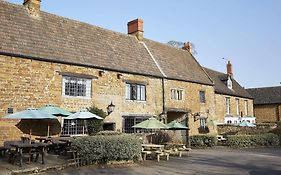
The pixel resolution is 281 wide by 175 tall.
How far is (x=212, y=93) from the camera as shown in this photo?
30.3 metres

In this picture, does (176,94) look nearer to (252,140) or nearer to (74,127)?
(252,140)

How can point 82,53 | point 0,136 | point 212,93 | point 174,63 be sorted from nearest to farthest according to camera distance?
point 0,136
point 82,53
point 174,63
point 212,93

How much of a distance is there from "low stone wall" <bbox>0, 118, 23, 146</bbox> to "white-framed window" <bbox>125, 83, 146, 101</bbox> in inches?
336

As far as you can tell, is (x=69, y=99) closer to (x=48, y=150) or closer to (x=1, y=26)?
(x=48, y=150)

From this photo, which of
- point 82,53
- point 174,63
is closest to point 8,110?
point 82,53

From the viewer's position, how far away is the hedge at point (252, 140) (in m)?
23.7

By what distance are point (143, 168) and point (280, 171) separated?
6.03 metres

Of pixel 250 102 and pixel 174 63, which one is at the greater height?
pixel 174 63

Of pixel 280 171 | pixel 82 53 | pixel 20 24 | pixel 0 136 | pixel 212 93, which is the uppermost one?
pixel 20 24

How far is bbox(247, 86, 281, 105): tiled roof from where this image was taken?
142 ft

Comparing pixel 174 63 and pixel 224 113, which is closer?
pixel 174 63

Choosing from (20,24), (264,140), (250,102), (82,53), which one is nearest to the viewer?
(20,24)

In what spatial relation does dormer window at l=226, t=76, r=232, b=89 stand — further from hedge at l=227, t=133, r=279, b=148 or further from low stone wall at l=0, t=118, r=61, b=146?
low stone wall at l=0, t=118, r=61, b=146

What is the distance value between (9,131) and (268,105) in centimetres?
4006
